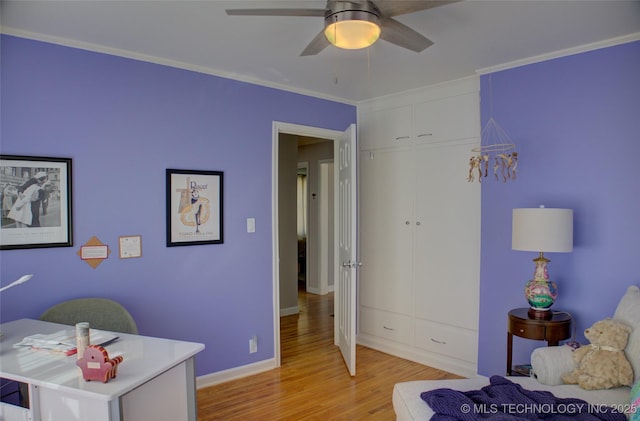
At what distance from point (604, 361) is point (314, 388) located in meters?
2.00

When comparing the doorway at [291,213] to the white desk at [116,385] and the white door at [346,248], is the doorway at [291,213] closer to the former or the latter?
the white door at [346,248]

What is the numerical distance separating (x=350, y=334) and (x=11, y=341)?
7.79ft

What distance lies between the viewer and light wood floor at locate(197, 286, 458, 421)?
115 inches

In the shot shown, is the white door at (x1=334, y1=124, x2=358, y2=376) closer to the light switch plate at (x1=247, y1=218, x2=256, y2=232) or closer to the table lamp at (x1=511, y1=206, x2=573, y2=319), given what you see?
the light switch plate at (x1=247, y1=218, x2=256, y2=232)

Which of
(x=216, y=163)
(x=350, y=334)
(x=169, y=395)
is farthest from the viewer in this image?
(x=350, y=334)

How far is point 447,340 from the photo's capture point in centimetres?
367

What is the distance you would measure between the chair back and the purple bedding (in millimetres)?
1772

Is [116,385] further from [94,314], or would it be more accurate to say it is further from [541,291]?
[541,291]

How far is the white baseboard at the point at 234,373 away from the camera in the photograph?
10.8ft

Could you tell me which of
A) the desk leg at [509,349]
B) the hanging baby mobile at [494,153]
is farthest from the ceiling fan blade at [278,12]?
the desk leg at [509,349]

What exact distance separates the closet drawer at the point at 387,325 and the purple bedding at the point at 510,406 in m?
1.91

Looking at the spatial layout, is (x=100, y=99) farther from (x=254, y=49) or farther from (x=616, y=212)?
(x=616, y=212)

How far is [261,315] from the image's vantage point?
3.65 metres

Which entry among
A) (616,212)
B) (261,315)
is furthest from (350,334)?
(616,212)
